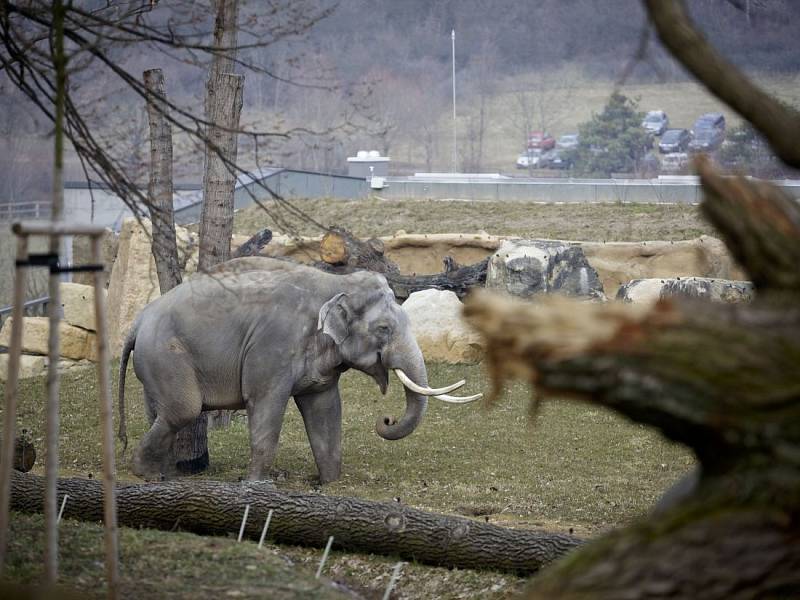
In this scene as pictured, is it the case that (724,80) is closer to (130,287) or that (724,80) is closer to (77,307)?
(77,307)

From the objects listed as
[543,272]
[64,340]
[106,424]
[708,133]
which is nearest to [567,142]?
[708,133]

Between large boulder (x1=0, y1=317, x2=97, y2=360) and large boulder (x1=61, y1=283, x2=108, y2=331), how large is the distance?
0.10 m

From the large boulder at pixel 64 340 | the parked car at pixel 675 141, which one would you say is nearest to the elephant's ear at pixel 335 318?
the large boulder at pixel 64 340

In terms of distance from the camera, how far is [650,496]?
982 centimetres

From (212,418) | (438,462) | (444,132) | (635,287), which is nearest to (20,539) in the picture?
(438,462)

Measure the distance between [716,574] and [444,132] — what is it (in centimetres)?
7036

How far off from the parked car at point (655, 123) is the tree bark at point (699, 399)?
57.1 metres

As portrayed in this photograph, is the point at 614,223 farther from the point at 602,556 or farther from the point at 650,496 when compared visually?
the point at 602,556

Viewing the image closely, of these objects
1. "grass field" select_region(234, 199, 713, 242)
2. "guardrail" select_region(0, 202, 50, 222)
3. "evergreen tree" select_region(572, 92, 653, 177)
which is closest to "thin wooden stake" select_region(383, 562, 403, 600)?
"grass field" select_region(234, 199, 713, 242)

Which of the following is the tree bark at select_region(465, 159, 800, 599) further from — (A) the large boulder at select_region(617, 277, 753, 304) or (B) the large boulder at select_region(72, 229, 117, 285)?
(B) the large boulder at select_region(72, 229, 117, 285)

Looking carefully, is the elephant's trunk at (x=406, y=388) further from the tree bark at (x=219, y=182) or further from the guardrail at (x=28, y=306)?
the guardrail at (x=28, y=306)

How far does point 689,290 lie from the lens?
1566cm

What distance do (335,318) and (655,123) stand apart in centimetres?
5396

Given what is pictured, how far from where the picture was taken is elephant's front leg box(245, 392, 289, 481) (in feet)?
31.9
